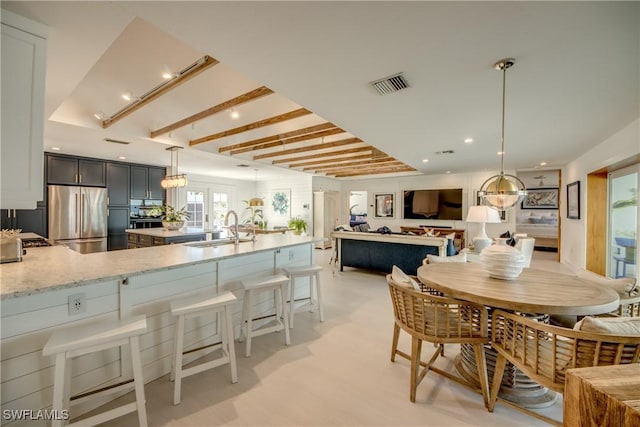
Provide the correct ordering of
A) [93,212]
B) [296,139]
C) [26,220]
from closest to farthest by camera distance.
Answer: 1. [296,139]
2. [26,220]
3. [93,212]

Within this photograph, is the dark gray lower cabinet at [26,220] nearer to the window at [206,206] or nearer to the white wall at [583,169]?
the window at [206,206]

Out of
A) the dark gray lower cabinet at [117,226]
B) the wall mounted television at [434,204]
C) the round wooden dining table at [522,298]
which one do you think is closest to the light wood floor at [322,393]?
the round wooden dining table at [522,298]

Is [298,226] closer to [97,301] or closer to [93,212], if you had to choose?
[93,212]

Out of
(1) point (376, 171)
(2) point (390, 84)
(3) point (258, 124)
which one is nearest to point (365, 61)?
(2) point (390, 84)

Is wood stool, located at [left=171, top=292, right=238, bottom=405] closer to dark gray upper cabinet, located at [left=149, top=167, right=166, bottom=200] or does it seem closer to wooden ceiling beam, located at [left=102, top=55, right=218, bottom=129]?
wooden ceiling beam, located at [left=102, top=55, right=218, bottom=129]

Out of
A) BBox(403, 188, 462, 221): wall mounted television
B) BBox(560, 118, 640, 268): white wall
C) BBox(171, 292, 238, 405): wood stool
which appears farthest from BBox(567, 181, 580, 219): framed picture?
BBox(171, 292, 238, 405): wood stool

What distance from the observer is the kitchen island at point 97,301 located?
1.48m

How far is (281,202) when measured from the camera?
957cm

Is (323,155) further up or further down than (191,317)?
further up

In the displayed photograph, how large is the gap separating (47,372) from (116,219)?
521cm

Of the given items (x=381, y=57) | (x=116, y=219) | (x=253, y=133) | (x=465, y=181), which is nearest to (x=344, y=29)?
(x=381, y=57)

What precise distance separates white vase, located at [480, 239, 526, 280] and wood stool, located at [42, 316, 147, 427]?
2.49 m

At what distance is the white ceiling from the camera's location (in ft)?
4.87

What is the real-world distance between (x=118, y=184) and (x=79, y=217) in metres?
1.01
